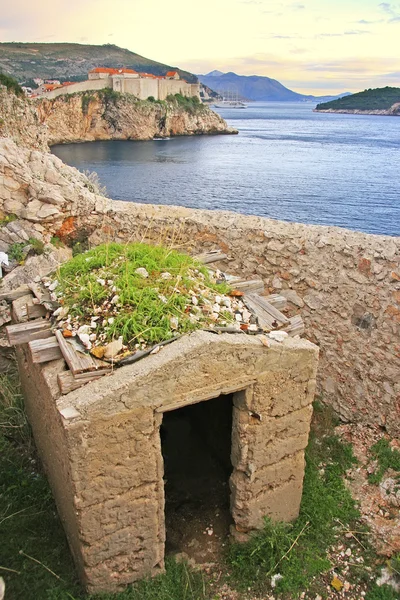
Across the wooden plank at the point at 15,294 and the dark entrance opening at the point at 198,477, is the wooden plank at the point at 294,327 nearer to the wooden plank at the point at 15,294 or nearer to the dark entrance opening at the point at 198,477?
the dark entrance opening at the point at 198,477

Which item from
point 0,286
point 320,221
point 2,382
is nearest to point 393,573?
point 2,382

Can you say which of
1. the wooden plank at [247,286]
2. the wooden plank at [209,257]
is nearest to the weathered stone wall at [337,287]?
the wooden plank at [209,257]

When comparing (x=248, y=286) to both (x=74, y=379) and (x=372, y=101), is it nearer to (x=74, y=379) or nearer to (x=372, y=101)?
(x=74, y=379)

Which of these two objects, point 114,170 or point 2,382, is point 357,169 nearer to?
point 114,170

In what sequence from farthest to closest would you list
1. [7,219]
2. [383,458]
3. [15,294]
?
[7,219] → [383,458] → [15,294]

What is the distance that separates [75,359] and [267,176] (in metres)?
29.7

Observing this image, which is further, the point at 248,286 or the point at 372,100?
the point at 372,100

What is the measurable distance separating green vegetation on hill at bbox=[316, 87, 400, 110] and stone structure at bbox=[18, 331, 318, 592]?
380ft

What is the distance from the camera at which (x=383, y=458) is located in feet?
21.0

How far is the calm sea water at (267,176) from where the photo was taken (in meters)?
22.6

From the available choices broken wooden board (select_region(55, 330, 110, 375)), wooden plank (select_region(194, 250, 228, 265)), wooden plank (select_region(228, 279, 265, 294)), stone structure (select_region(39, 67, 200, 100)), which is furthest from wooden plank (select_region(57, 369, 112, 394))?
stone structure (select_region(39, 67, 200, 100))

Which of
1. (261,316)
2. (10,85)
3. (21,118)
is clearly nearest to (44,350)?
(261,316)

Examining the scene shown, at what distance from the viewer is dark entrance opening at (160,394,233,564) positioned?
5.29 meters

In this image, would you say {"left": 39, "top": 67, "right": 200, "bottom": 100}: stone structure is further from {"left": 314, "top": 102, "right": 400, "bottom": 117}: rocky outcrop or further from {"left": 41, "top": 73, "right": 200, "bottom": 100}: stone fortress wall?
{"left": 314, "top": 102, "right": 400, "bottom": 117}: rocky outcrop
